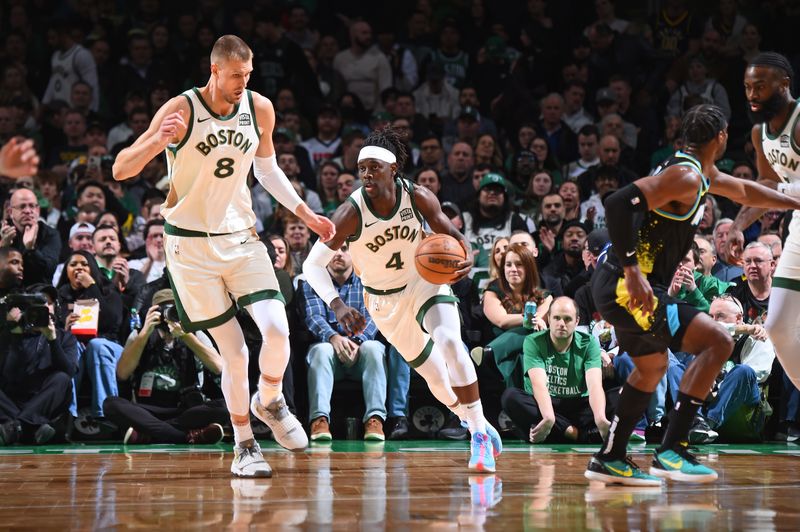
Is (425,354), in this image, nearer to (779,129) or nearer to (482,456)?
(482,456)

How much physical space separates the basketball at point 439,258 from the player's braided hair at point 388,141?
76 cm

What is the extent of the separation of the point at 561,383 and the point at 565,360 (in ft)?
0.66

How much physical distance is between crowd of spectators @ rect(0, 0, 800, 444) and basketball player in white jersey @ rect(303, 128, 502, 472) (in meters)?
1.90

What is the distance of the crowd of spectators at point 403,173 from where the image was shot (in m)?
8.75

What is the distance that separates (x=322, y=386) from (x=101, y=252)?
2458 mm

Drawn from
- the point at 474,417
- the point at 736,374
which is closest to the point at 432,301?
the point at 474,417

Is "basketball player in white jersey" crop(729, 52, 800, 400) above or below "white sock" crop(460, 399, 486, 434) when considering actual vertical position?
above

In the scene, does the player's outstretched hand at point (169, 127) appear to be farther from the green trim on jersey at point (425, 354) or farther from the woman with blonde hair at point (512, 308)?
the woman with blonde hair at point (512, 308)

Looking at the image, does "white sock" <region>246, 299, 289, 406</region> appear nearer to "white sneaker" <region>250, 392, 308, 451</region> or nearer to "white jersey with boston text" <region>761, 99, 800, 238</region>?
"white sneaker" <region>250, 392, 308, 451</region>

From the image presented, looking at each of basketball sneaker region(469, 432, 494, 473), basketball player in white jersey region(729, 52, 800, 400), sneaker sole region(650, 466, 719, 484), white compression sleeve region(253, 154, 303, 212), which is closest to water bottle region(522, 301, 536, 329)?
basketball player in white jersey region(729, 52, 800, 400)

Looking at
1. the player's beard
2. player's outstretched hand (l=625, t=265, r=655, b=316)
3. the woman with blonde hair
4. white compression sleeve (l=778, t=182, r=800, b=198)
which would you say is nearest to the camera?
player's outstretched hand (l=625, t=265, r=655, b=316)

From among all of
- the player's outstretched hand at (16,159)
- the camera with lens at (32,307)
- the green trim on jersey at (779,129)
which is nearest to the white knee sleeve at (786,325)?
the green trim on jersey at (779,129)

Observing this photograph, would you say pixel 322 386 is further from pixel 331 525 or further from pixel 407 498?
pixel 331 525

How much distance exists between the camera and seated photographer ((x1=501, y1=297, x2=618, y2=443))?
8516mm
